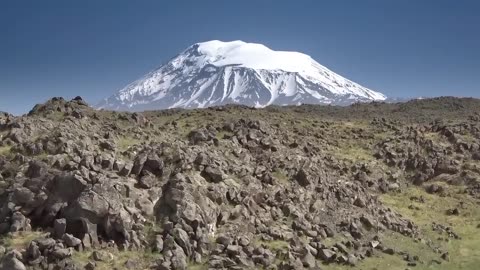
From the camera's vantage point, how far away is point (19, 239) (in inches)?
968

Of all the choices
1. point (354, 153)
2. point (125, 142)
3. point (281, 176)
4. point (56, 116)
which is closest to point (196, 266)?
point (281, 176)

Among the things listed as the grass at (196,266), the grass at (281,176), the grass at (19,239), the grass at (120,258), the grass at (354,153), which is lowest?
the grass at (196,266)

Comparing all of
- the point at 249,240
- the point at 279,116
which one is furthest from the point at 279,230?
the point at 279,116

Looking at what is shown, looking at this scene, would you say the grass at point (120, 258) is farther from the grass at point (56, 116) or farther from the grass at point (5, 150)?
the grass at point (56, 116)

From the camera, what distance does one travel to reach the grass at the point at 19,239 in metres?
24.1

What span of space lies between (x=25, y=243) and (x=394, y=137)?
43600 millimetres

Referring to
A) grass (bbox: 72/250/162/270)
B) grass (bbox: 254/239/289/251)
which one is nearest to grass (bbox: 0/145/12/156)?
grass (bbox: 72/250/162/270)

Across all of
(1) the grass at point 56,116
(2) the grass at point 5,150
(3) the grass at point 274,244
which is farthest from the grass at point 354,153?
(2) the grass at point 5,150

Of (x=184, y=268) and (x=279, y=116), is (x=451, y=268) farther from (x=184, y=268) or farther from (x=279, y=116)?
→ (x=279, y=116)

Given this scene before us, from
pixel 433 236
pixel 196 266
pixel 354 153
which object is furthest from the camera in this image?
pixel 354 153

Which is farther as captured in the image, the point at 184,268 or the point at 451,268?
the point at 451,268

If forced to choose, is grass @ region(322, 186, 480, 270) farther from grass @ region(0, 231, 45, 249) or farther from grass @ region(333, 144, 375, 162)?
grass @ region(0, 231, 45, 249)

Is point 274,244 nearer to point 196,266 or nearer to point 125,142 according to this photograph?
point 196,266

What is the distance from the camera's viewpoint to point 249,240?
2836cm
